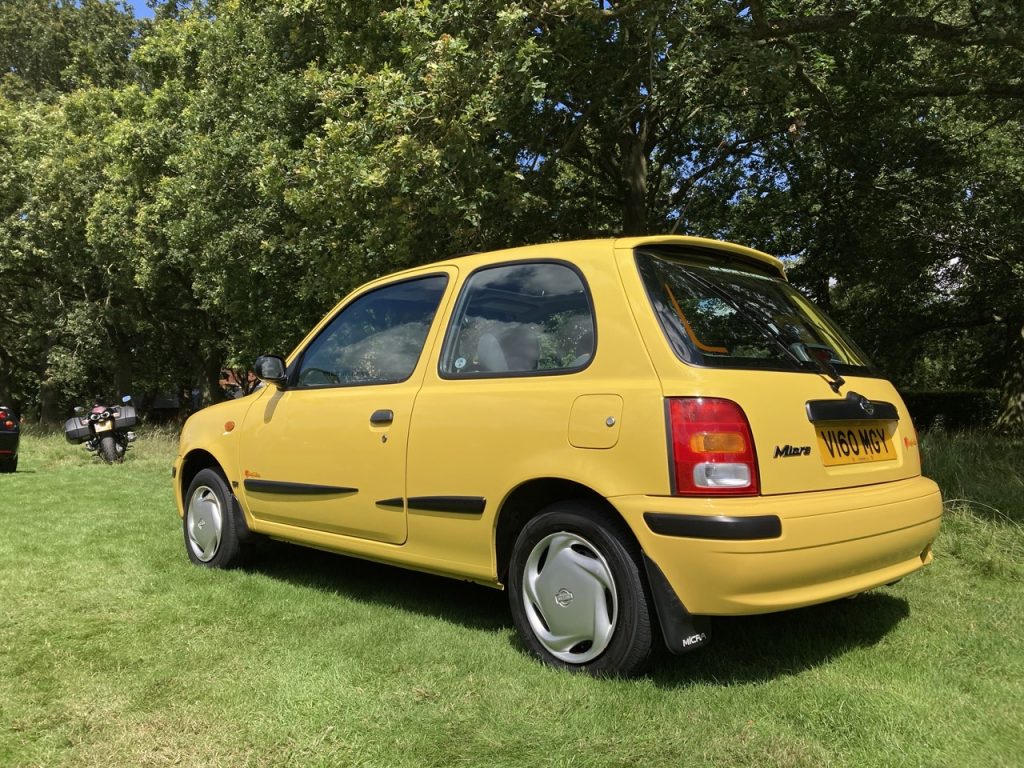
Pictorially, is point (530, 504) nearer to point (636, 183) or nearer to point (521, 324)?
point (521, 324)

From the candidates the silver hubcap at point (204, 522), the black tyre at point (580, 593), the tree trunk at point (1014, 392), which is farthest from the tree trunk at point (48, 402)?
the black tyre at point (580, 593)

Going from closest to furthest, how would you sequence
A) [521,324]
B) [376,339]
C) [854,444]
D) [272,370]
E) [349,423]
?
[854,444] < [521,324] < [349,423] < [376,339] < [272,370]

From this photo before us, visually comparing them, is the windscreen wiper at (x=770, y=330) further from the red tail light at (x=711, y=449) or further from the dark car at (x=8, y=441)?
the dark car at (x=8, y=441)

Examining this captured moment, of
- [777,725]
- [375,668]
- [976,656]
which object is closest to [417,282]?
[375,668]

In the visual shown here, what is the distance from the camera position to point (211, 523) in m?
5.15

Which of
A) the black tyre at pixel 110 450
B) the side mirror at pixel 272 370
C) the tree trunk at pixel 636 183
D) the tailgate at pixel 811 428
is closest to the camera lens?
the tailgate at pixel 811 428

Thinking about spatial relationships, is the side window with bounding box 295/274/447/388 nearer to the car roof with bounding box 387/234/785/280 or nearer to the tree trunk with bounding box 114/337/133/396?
the car roof with bounding box 387/234/785/280

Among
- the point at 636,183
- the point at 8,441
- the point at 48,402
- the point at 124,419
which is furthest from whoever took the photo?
the point at 48,402

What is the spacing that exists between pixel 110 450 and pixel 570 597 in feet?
43.0

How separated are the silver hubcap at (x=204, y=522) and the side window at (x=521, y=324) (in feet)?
7.66

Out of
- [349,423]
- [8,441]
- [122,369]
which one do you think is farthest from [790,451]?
[122,369]

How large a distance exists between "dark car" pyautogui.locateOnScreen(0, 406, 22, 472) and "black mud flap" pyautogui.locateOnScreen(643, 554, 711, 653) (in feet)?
41.3

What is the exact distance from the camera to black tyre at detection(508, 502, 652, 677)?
2916mm

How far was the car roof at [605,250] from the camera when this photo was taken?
335cm
